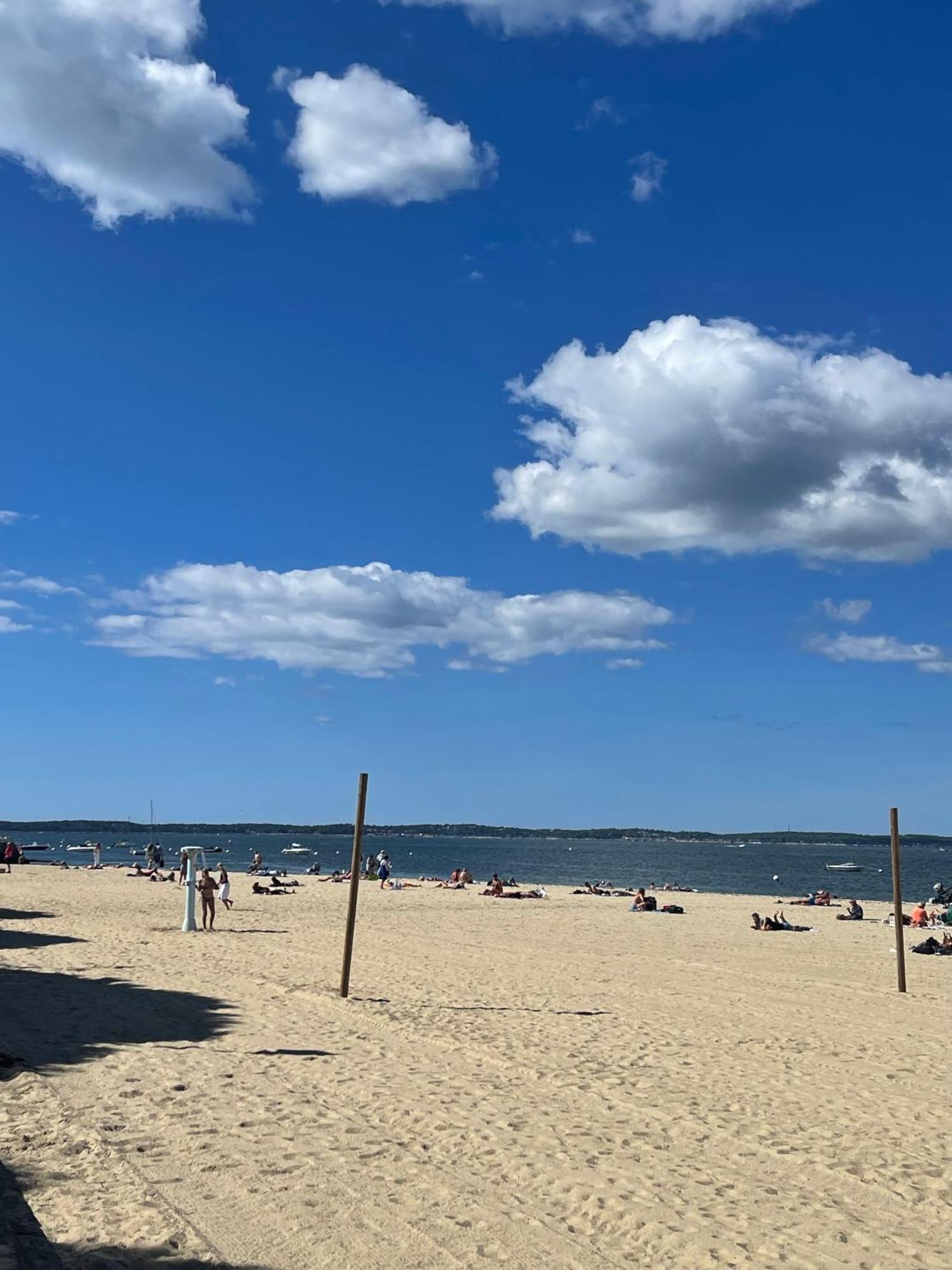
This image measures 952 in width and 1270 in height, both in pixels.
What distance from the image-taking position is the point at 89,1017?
10.8m

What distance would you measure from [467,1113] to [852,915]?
30656mm

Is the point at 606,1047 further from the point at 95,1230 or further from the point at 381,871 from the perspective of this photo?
the point at 381,871

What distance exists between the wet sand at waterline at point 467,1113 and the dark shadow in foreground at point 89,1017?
0.16 feet

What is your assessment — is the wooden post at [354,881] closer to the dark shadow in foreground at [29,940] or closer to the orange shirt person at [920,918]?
the dark shadow in foreground at [29,940]

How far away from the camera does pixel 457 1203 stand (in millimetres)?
5938

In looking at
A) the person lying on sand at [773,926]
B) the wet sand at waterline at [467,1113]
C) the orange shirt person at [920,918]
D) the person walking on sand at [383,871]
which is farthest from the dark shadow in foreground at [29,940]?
the orange shirt person at [920,918]

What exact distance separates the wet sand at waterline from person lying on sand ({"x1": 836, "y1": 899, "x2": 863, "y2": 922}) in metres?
18.0

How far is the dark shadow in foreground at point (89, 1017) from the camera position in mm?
9352

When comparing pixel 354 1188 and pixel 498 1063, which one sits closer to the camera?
pixel 354 1188

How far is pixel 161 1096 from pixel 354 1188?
2439 mm

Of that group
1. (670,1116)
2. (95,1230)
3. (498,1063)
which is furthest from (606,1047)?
(95,1230)

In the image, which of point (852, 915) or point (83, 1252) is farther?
point (852, 915)

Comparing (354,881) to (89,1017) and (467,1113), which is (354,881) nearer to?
(89,1017)

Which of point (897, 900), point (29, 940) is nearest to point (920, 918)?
point (897, 900)
